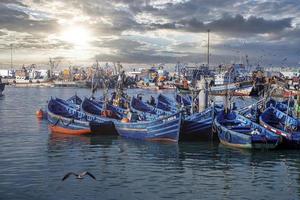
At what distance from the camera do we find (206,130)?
4069cm

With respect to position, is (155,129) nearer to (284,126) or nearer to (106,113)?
(106,113)

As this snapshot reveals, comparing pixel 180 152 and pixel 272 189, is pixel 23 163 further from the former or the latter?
pixel 272 189

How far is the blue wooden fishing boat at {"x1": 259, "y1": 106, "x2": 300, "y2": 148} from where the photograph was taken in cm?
3628

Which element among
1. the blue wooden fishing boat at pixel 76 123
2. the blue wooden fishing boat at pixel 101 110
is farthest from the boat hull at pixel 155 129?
the blue wooden fishing boat at pixel 101 110

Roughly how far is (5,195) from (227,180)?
1255cm

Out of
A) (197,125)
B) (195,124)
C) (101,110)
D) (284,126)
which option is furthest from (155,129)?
(101,110)

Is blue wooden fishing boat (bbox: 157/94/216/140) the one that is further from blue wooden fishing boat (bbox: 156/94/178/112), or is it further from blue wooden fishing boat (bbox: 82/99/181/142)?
blue wooden fishing boat (bbox: 156/94/178/112)

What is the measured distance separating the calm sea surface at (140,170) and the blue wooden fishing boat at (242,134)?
2.24 feet

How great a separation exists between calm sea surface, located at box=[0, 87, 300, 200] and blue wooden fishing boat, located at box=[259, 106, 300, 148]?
0.87 m

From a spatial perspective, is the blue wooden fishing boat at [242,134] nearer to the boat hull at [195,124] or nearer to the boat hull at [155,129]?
the boat hull at [195,124]

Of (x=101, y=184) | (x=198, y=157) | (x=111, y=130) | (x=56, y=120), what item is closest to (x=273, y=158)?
(x=198, y=157)

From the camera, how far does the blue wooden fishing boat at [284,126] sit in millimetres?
36281

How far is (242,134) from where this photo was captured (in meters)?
36.4

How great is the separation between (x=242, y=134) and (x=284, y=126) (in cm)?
643
